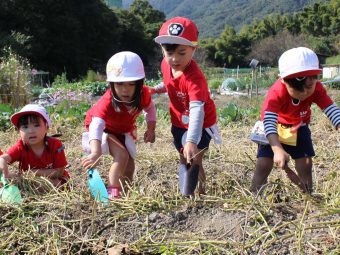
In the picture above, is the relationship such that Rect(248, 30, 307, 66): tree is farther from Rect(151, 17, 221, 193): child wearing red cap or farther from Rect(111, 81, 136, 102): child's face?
Rect(111, 81, 136, 102): child's face

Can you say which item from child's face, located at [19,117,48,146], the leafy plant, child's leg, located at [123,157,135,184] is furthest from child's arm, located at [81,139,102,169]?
the leafy plant

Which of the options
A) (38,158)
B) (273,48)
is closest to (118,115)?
(38,158)

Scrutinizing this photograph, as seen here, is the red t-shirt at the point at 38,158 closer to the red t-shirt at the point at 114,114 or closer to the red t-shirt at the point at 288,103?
the red t-shirt at the point at 114,114

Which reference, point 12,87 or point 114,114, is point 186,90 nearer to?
point 114,114

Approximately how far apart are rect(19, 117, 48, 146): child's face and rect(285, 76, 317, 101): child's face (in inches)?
62.2

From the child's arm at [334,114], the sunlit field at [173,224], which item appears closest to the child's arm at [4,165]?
the sunlit field at [173,224]

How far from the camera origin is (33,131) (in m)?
3.01

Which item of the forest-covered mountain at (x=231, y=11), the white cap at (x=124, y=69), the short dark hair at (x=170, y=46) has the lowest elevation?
the white cap at (x=124, y=69)

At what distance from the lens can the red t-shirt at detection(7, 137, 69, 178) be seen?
121 inches

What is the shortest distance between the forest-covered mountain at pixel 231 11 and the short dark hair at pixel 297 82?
9939 cm

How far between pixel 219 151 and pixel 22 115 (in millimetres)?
1826

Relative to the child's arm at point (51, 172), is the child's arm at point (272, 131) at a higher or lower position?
higher

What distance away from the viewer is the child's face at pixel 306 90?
8.09 ft

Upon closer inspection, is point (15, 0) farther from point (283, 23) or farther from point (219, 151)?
point (283, 23)
